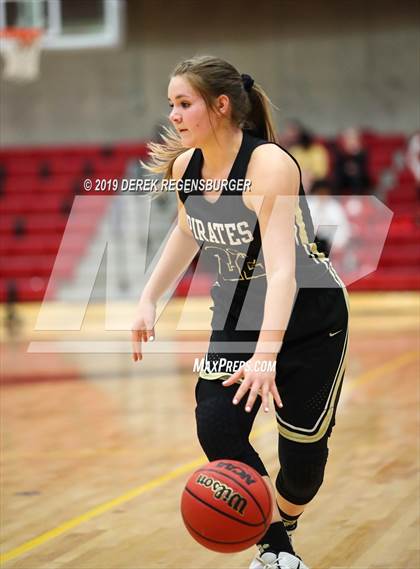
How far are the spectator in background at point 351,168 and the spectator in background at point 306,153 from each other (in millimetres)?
895

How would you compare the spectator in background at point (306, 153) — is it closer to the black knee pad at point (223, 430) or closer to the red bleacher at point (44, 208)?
the red bleacher at point (44, 208)

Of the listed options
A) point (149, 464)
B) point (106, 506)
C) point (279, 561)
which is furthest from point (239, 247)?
point (149, 464)

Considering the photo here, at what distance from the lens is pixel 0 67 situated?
18625 millimetres

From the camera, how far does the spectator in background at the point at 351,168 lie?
16.0 meters

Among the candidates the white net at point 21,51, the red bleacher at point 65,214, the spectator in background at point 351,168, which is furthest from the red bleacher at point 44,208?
the spectator in background at point 351,168

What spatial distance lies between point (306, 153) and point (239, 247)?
11752 millimetres

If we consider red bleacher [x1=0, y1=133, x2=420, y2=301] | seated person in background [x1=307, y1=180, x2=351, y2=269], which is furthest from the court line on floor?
red bleacher [x1=0, y1=133, x2=420, y2=301]

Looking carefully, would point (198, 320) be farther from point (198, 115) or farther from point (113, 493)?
point (198, 115)

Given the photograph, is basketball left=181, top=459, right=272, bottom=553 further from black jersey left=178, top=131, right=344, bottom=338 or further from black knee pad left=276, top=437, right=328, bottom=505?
black jersey left=178, top=131, right=344, bottom=338

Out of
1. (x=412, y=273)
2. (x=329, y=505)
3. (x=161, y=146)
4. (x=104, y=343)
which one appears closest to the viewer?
(x=161, y=146)

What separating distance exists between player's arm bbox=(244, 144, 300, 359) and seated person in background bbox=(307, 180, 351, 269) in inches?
425

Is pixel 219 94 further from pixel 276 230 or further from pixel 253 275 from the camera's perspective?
pixel 253 275

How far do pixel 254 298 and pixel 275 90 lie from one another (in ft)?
52.1

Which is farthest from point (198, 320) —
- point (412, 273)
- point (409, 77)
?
point (409, 77)
